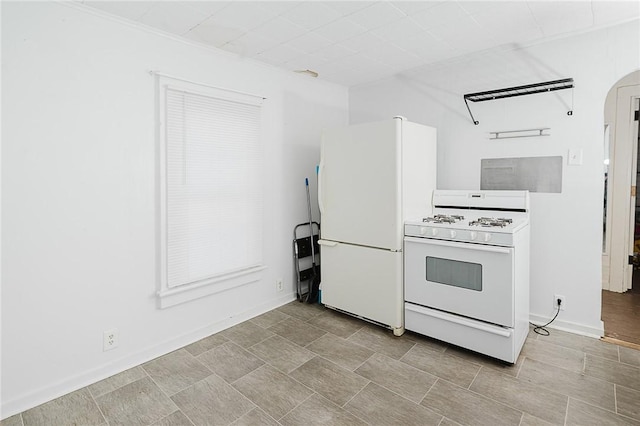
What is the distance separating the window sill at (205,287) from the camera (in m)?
2.62

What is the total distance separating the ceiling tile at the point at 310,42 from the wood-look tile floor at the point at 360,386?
7.68 feet

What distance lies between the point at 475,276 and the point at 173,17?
2.67 meters

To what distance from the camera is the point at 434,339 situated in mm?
2783

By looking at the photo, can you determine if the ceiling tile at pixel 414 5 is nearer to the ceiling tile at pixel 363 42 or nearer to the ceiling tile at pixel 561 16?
the ceiling tile at pixel 363 42

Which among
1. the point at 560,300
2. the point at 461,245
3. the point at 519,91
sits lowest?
the point at 560,300

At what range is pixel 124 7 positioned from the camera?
2.17m

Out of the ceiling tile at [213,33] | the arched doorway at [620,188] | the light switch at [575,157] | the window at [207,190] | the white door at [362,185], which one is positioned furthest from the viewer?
the arched doorway at [620,188]

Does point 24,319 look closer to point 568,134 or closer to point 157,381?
point 157,381

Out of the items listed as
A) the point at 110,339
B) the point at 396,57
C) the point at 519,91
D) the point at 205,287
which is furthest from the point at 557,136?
the point at 110,339

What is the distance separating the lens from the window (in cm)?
260

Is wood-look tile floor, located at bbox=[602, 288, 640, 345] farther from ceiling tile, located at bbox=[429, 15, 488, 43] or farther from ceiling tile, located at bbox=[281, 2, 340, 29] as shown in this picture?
ceiling tile, located at bbox=[281, 2, 340, 29]

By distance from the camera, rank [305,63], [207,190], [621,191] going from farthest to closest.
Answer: [621,191]
[305,63]
[207,190]

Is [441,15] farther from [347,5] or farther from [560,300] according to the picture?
[560,300]

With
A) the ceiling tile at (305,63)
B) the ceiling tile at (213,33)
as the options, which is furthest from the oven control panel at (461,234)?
the ceiling tile at (213,33)
